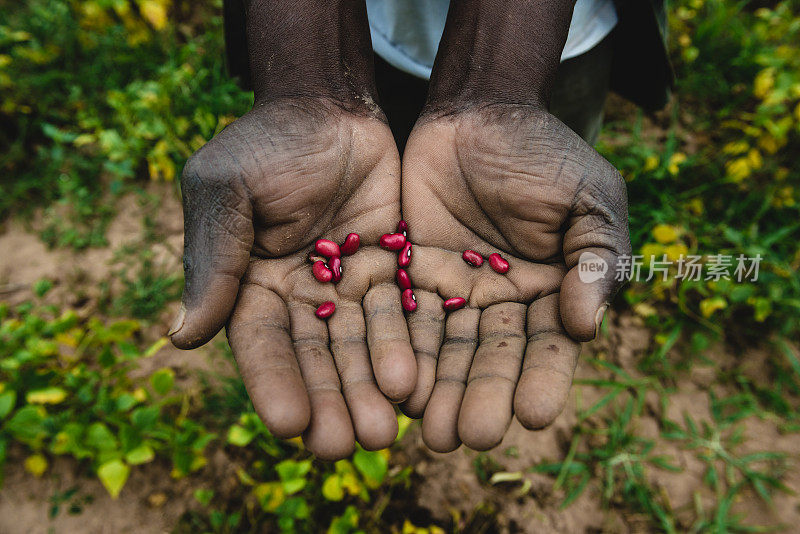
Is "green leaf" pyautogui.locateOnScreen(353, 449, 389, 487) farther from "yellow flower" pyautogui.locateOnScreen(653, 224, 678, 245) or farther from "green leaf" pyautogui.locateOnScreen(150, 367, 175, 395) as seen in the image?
"yellow flower" pyautogui.locateOnScreen(653, 224, 678, 245)

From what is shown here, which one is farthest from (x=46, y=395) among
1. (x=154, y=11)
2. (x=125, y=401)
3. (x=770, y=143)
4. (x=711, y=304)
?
(x=770, y=143)

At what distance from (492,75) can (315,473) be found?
214cm

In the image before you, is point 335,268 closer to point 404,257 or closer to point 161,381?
point 404,257

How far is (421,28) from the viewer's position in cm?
265

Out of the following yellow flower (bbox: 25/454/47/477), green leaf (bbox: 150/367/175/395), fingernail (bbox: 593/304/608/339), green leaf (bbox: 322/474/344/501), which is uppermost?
fingernail (bbox: 593/304/608/339)

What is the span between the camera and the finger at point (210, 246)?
1925 mm

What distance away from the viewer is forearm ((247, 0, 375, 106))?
2.40 m

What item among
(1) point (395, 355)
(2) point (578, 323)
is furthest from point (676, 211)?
(1) point (395, 355)

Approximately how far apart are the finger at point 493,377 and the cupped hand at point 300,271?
24 cm

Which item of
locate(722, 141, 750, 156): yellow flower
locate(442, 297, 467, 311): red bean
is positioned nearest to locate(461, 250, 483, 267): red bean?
locate(442, 297, 467, 311): red bean

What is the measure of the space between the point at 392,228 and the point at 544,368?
965 millimetres

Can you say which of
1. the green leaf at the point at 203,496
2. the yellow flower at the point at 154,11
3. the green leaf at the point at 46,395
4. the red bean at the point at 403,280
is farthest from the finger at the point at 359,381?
the yellow flower at the point at 154,11

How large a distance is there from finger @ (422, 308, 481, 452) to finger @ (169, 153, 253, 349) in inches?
33.5

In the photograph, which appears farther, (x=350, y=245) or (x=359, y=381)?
(x=350, y=245)
